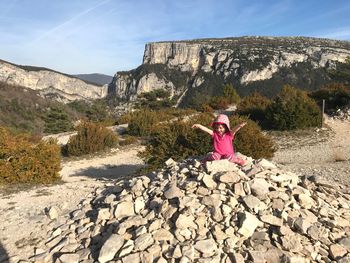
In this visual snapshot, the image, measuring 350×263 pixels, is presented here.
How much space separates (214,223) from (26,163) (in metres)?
6.38

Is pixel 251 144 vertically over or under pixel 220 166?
under

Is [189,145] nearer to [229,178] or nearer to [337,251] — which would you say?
[229,178]

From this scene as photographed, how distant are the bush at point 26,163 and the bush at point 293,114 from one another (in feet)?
35.9

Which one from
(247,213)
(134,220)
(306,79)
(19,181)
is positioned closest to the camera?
(247,213)

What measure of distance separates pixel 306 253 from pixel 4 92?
59846mm

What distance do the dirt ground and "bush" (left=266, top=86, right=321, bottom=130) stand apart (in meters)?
0.67

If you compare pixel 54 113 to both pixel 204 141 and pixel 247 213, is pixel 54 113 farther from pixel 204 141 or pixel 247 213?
pixel 247 213

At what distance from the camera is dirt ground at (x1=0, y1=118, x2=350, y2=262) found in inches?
245

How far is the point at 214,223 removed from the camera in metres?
4.96

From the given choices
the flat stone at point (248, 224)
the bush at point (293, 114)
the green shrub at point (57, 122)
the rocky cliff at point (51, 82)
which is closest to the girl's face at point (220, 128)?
the flat stone at point (248, 224)

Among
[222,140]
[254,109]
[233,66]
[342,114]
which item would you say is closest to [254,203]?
[222,140]

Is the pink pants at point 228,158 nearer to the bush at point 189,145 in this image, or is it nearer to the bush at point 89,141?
the bush at point 189,145

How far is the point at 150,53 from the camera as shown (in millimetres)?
117562

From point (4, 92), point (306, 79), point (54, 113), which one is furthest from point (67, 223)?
point (306, 79)
